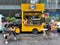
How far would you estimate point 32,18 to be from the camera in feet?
72.9

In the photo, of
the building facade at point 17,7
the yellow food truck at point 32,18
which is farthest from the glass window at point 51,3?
the yellow food truck at point 32,18

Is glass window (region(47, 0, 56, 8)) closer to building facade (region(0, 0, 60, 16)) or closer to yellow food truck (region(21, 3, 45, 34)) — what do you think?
building facade (region(0, 0, 60, 16))

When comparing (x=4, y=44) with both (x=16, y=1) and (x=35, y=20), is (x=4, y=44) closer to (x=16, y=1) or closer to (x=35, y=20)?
(x=35, y=20)

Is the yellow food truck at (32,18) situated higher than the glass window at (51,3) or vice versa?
the glass window at (51,3)

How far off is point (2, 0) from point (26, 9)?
6.54 metres

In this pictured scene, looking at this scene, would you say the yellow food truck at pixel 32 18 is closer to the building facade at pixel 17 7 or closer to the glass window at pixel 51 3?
the building facade at pixel 17 7

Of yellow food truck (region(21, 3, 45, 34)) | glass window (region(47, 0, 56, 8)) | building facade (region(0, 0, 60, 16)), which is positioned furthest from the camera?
glass window (region(47, 0, 56, 8))

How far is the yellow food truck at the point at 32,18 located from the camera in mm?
21734

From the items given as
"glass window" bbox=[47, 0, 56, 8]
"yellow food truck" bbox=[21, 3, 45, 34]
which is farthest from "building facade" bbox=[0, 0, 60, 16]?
"yellow food truck" bbox=[21, 3, 45, 34]

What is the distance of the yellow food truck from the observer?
21.7 meters

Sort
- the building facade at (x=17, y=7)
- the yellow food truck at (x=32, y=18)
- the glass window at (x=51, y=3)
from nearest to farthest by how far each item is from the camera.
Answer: the yellow food truck at (x=32, y=18)
the building facade at (x=17, y=7)
the glass window at (x=51, y=3)

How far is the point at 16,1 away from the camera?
28062 mm

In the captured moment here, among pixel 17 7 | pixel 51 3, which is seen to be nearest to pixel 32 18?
pixel 17 7

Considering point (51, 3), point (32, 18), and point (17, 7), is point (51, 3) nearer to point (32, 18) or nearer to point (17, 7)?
point (17, 7)
